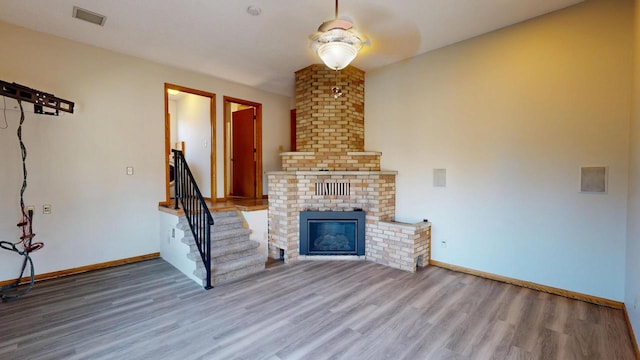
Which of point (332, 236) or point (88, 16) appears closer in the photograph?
point (88, 16)

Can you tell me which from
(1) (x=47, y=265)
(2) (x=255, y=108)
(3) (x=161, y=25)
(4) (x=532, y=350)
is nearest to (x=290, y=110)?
(2) (x=255, y=108)

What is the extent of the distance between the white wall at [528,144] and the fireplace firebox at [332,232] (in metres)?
0.82

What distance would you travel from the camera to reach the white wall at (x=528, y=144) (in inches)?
108

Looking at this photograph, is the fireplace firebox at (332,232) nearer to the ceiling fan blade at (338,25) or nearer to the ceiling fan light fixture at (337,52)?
the ceiling fan light fixture at (337,52)

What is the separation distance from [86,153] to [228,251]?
7.70ft

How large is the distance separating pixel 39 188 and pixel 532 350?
5381 millimetres

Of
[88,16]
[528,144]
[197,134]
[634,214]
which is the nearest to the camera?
[634,214]

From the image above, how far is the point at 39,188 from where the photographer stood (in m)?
3.39

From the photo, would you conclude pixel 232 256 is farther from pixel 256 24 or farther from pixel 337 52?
pixel 256 24

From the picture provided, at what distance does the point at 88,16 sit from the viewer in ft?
9.99

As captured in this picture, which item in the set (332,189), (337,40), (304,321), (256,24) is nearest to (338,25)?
(337,40)

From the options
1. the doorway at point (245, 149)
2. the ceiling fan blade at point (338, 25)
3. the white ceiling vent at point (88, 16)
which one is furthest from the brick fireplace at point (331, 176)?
the white ceiling vent at point (88, 16)

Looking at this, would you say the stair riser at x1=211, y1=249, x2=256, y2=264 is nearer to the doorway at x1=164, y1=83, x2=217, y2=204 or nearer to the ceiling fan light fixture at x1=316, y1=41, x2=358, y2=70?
the doorway at x1=164, y1=83, x2=217, y2=204

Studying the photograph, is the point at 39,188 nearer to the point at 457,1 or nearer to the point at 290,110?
the point at 290,110
